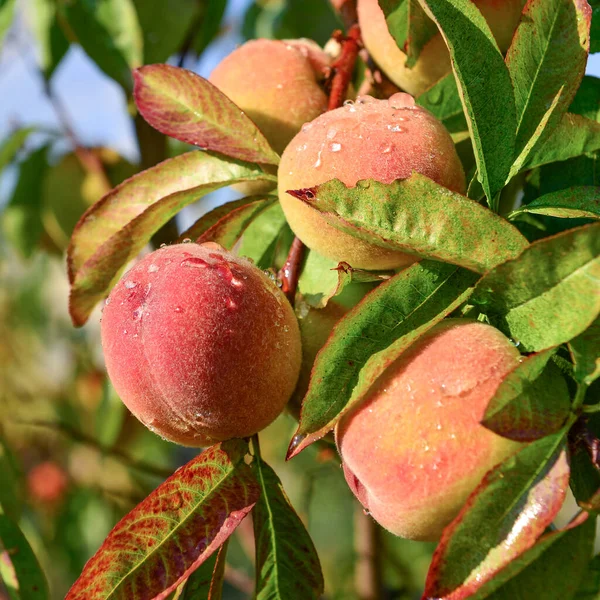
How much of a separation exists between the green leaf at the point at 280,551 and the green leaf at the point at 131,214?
0.34 m

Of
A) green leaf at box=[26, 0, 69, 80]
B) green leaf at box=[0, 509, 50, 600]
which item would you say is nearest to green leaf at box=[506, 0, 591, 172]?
green leaf at box=[0, 509, 50, 600]

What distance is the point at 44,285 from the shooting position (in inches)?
146

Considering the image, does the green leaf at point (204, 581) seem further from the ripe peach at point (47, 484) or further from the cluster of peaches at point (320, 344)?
the ripe peach at point (47, 484)

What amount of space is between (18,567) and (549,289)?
0.83 meters

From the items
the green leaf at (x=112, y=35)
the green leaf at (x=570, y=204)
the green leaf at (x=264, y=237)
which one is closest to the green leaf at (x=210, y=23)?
the green leaf at (x=112, y=35)

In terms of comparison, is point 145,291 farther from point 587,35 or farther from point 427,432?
point 587,35

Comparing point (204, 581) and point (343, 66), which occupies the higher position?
point (343, 66)

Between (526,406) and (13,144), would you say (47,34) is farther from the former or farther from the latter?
(526,406)

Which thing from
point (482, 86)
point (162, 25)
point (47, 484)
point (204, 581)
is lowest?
point (47, 484)

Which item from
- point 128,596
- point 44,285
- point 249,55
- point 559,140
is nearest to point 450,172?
Result: point 559,140

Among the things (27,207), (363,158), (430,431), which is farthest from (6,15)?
(430,431)

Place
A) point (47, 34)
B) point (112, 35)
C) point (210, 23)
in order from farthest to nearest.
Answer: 1. point (47, 34)
2. point (210, 23)
3. point (112, 35)

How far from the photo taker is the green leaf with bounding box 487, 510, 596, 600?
632 millimetres

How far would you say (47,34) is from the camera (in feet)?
5.90
